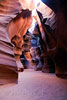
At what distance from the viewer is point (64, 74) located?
770cm

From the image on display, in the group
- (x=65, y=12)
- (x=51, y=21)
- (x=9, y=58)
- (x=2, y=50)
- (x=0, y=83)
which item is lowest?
(x=0, y=83)

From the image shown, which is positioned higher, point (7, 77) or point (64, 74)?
point (7, 77)

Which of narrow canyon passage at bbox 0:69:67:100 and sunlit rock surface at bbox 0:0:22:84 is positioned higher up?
sunlit rock surface at bbox 0:0:22:84

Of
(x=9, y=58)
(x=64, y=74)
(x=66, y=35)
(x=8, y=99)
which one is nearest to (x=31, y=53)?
(x=64, y=74)

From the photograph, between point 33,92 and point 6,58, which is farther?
point 6,58

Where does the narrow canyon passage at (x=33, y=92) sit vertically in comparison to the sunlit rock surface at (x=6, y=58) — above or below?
below

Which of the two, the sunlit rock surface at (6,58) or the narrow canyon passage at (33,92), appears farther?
the sunlit rock surface at (6,58)

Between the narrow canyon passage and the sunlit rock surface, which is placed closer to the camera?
the narrow canyon passage

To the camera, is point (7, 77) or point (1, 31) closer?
point (7, 77)

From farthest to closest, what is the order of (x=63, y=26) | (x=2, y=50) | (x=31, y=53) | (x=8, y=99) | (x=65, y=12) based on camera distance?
1. (x=31, y=53)
2. (x=2, y=50)
3. (x=63, y=26)
4. (x=65, y=12)
5. (x=8, y=99)

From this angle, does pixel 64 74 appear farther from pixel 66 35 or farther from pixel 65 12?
pixel 65 12

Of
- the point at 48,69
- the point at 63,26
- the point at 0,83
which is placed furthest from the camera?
the point at 48,69

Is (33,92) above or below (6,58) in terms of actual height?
below

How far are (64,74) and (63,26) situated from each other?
4161mm
